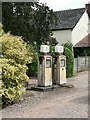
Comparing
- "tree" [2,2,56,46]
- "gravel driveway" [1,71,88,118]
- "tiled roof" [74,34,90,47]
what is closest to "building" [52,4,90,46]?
"tiled roof" [74,34,90,47]

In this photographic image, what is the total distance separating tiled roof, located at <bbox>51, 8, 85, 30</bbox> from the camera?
38787mm

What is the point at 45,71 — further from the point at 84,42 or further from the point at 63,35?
the point at 84,42

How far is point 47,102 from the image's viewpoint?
11.3 m

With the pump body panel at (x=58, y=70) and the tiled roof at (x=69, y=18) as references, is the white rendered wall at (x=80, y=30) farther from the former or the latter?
the pump body panel at (x=58, y=70)

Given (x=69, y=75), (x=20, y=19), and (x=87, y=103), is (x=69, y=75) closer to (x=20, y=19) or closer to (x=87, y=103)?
(x=20, y=19)

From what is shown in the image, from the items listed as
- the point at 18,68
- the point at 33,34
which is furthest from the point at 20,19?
the point at 18,68

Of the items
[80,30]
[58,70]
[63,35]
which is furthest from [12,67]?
[80,30]

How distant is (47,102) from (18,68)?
167 centimetres

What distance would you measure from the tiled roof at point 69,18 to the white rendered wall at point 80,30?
0.59 m

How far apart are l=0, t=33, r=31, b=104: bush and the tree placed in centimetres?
928

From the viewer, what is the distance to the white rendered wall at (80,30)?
3900 centimetres

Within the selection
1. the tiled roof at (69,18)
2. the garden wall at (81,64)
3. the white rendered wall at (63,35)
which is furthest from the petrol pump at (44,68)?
the white rendered wall at (63,35)

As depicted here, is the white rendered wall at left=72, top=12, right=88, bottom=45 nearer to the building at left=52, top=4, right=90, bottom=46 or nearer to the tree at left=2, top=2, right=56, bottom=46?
the building at left=52, top=4, right=90, bottom=46

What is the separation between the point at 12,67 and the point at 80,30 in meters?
30.0
